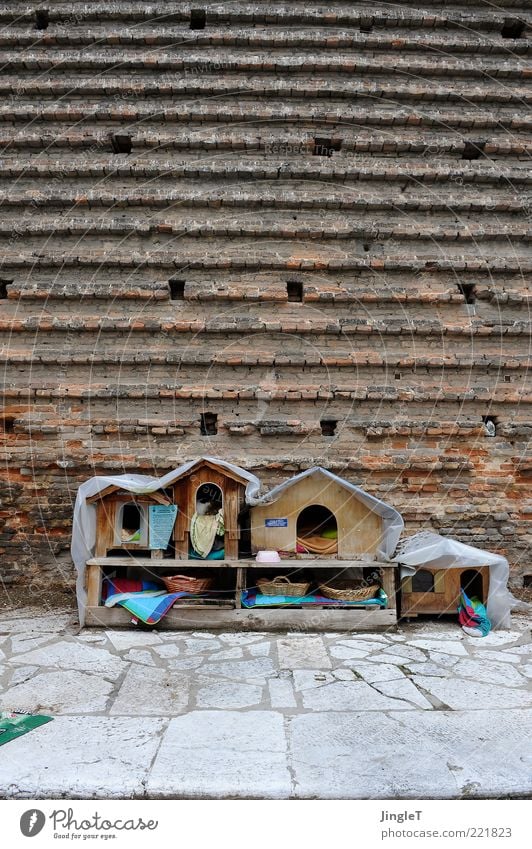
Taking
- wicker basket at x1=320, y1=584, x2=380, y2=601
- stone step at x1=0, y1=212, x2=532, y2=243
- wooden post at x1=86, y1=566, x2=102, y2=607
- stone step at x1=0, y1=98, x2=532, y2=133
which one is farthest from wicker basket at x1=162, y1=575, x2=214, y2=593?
stone step at x1=0, y1=98, x2=532, y2=133

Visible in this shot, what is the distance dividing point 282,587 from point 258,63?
7.34 metres

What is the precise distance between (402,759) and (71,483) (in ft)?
18.7

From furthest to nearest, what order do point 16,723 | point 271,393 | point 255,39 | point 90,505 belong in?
point 255,39 → point 271,393 → point 90,505 → point 16,723

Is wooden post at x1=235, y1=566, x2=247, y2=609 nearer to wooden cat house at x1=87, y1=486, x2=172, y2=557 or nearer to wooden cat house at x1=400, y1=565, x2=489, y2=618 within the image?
wooden cat house at x1=87, y1=486, x2=172, y2=557

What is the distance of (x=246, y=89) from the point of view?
9219mm

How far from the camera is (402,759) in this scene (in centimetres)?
376

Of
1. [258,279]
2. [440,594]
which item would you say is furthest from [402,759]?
[258,279]

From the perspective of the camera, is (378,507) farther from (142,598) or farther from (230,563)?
(142,598)

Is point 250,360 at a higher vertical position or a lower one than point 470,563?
higher

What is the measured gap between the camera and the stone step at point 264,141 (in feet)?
29.7

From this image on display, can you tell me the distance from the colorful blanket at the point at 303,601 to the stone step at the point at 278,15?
818 centimetres

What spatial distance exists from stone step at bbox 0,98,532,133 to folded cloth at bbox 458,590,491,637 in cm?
657

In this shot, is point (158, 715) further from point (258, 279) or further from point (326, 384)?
point (258, 279)

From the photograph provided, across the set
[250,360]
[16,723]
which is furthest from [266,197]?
[16,723]
